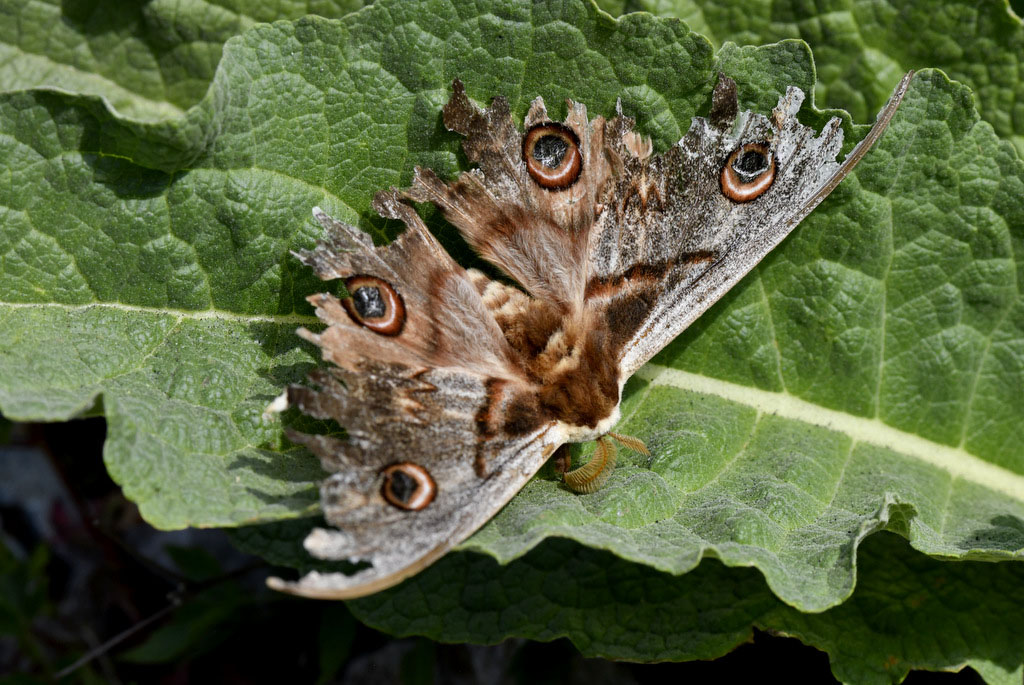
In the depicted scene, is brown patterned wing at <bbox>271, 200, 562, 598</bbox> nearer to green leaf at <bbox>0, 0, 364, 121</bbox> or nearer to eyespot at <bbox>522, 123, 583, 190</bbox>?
eyespot at <bbox>522, 123, 583, 190</bbox>

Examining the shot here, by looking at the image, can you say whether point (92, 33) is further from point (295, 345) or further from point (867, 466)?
point (867, 466)

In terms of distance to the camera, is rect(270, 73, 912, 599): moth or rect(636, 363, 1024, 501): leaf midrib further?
rect(636, 363, 1024, 501): leaf midrib

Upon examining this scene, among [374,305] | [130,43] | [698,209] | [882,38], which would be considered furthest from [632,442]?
[130,43]

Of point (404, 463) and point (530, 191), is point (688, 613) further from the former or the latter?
point (530, 191)

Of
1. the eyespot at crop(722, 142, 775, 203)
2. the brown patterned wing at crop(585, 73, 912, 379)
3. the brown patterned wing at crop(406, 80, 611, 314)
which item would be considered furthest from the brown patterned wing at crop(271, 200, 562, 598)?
the eyespot at crop(722, 142, 775, 203)

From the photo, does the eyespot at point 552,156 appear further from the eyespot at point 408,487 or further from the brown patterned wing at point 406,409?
the eyespot at point 408,487

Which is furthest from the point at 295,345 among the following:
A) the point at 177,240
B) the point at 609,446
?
the point at 609,446

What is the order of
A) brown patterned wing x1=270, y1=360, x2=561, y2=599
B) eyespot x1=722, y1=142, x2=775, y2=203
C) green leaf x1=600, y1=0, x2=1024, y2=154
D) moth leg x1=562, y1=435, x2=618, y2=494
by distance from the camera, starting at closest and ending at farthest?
brown patterned wing x1=270, y1=360, x2=561, y2=599, moth leg x1=562, y1=435, x2=618, y2=494, eyespot x1=722, y1=142, x2=775, y2=203, green leaf x1=600, y1=0, x2=1024, y2=154

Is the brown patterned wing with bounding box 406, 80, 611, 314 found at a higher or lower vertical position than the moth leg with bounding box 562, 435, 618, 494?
higher

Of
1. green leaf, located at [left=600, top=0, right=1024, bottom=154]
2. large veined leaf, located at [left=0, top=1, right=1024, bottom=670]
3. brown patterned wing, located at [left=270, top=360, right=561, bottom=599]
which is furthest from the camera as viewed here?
green leaf, located at [left=600, top=0, right=1024, bottom=154]
